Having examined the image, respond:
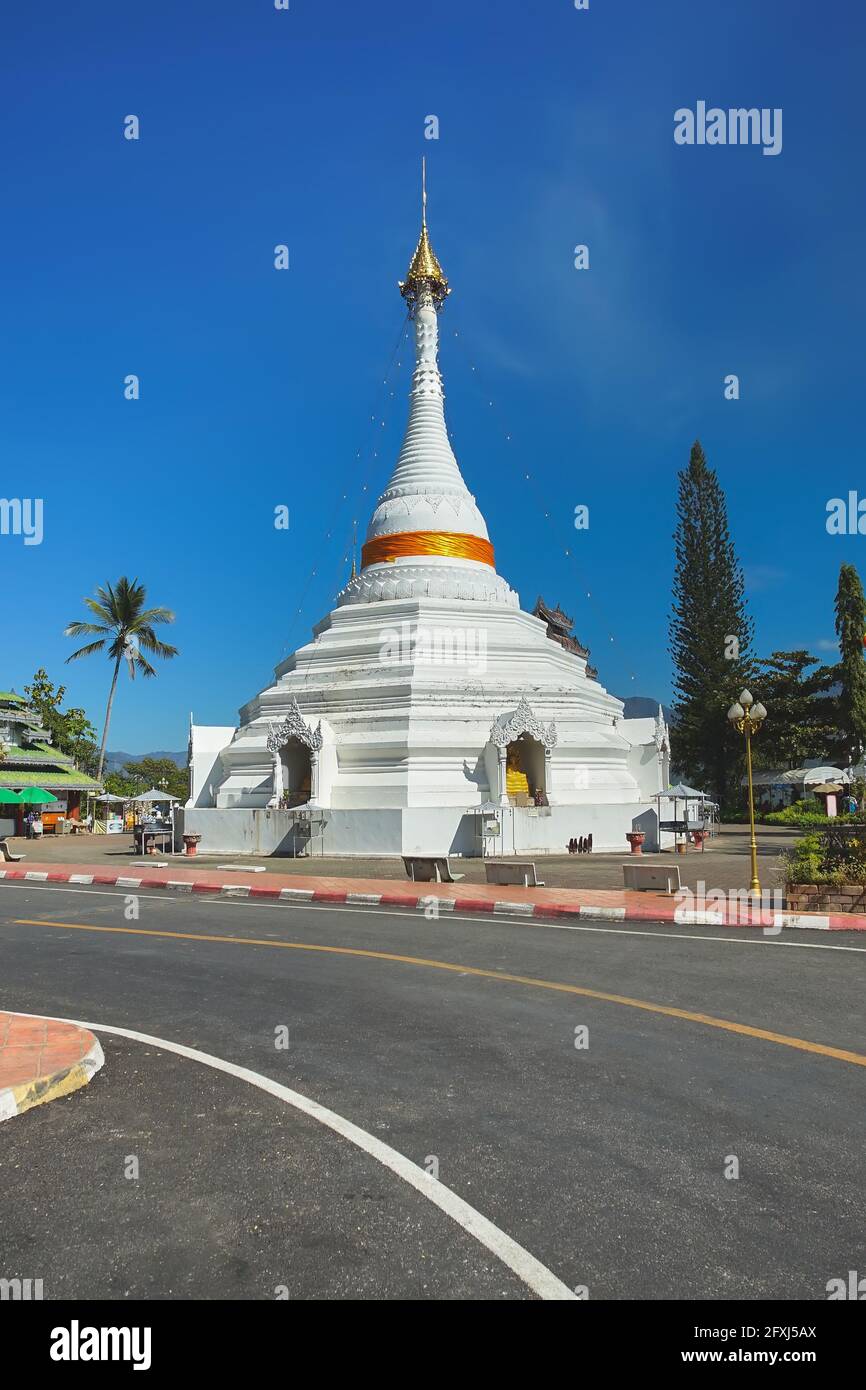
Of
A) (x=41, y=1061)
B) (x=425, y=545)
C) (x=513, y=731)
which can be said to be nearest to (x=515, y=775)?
(x=513, y=731)

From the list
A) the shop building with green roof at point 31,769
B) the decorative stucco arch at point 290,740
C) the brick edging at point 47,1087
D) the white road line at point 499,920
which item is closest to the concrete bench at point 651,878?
the white road line at point 499,920

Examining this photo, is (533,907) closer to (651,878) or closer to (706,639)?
(651,878)

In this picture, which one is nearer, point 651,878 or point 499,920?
point 499,920

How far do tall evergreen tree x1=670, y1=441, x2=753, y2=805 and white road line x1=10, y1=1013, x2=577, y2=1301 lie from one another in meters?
48.7

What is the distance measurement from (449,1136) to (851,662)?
43253 millimetres

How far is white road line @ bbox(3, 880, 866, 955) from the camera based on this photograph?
10.4m

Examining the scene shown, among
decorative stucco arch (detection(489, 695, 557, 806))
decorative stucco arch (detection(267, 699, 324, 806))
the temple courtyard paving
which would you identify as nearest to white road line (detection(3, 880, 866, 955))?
the temple courtyard paving

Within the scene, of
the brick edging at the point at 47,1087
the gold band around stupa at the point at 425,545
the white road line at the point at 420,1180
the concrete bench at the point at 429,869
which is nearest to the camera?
the white road line at the point at 420,1180

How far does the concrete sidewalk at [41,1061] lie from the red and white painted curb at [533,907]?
25.9 feet

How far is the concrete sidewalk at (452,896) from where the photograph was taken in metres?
12.2

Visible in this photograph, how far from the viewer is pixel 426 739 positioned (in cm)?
2430

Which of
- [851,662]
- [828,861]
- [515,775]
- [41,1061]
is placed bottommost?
[41,1061]

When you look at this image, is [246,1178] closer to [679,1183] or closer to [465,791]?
[679,1183]

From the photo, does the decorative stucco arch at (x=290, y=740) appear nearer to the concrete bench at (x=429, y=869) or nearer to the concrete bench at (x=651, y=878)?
the concrete bench at (x=429, y=869)
